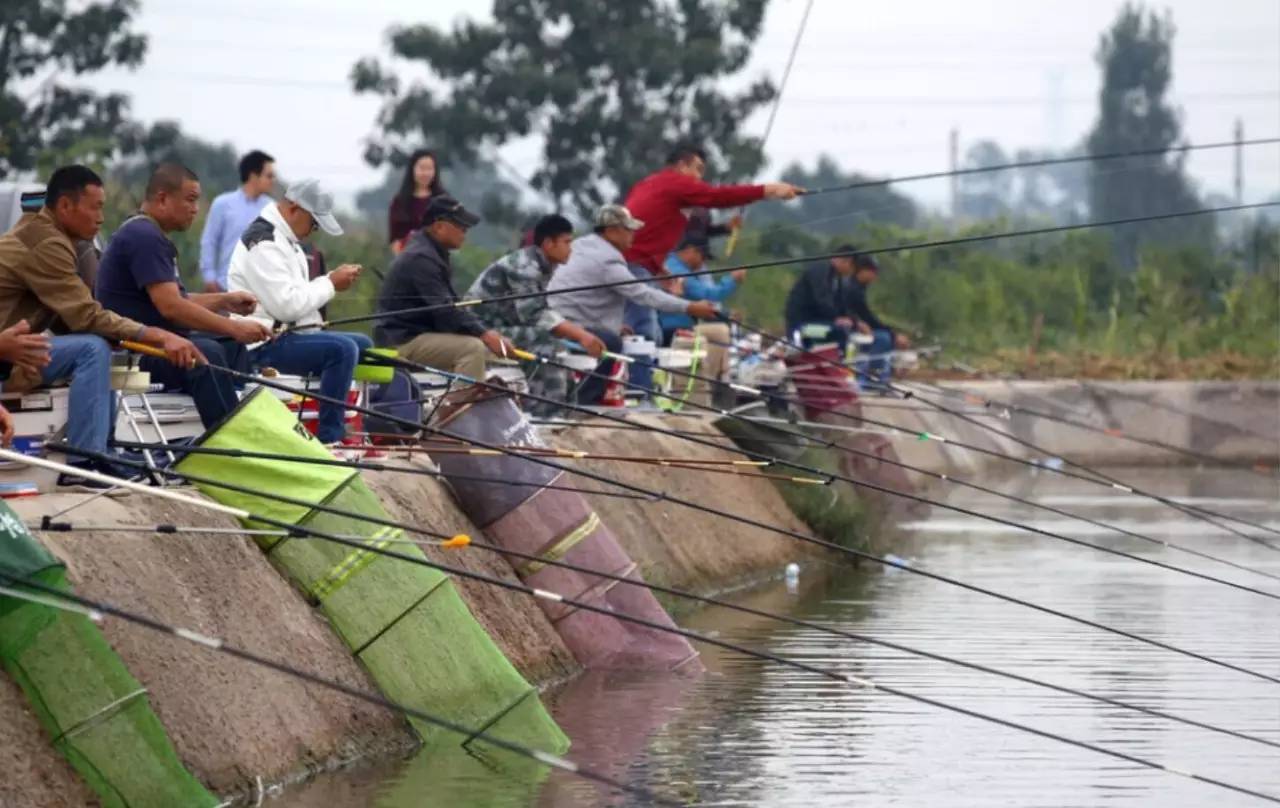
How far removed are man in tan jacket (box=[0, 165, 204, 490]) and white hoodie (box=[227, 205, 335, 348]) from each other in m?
1.90

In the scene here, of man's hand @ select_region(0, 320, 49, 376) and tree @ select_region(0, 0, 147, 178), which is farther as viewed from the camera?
tree @ select_region(0, 0, 147, 178)

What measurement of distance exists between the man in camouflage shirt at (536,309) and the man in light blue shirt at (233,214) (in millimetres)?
1309

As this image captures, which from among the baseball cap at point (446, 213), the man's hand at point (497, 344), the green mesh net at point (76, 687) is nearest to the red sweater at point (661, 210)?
the baseball cap at point (446, 213)

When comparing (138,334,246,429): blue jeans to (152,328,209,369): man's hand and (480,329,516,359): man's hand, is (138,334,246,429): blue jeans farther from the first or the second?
(480,329,516,359): man's hand

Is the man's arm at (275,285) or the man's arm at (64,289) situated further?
the man's arm at (275,285)

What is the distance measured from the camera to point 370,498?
1031 cm

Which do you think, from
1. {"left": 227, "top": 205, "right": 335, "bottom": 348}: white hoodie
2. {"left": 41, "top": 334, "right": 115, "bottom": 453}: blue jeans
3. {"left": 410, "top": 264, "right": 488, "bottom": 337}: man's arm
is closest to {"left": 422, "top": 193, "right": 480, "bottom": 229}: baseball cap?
{"left": 410, "top": 264, "right": 488, "bottom": 337}: man's arm

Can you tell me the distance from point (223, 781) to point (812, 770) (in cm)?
218

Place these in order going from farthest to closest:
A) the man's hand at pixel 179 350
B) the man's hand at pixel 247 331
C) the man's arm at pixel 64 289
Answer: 1. the man's hand at pixel 247 331
2. the man's hand at pixel 179 350
3. the man's arm at pixel 64 289

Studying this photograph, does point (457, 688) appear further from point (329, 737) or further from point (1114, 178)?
point (1114, 178)

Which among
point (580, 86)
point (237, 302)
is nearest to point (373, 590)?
point (237, 302)

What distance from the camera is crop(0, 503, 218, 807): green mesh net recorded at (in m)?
8.30

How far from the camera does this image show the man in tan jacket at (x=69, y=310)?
9.80 metres

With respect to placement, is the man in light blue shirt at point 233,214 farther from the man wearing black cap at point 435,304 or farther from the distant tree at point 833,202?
the distant tree at point 833,202
